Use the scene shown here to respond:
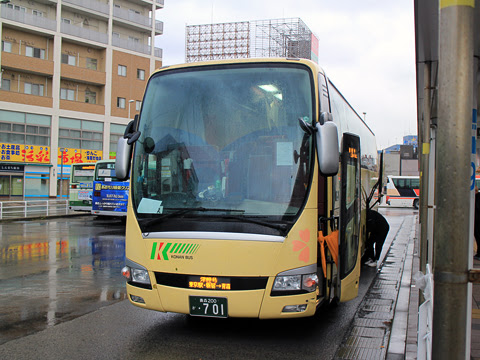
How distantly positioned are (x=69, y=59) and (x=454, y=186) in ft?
171

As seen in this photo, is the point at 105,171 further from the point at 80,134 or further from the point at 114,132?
the point at 114,132

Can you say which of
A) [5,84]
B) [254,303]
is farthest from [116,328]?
[5,84]

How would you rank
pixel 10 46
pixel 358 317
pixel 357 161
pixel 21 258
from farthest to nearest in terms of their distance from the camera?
pixel 10 46 → pixel 21 258 → pixel 357 161 → pixel 358 317

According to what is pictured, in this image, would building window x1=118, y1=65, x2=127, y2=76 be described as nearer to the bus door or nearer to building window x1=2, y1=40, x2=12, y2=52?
building window x1=2, y1=40, x2=12, y2=52

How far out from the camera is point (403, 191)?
44781 millimetres

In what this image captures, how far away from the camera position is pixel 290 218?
5.14 metres

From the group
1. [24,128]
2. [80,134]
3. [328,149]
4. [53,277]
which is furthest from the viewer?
[80,134]

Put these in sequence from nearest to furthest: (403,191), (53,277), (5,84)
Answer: (53,277)
(403,191)
(5,84)

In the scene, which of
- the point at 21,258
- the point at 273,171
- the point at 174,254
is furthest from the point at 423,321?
Result: the point at 21,258

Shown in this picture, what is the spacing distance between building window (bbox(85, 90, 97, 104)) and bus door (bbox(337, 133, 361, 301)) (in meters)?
47.9

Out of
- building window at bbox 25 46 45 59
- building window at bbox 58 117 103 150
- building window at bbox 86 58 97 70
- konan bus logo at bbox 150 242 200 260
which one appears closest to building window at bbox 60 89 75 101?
building window at bbox 58 117 103 150

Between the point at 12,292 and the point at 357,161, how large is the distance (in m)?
6.03

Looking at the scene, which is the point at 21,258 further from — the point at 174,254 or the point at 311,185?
the point at 311,185

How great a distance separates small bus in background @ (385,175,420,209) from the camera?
4419 cm
